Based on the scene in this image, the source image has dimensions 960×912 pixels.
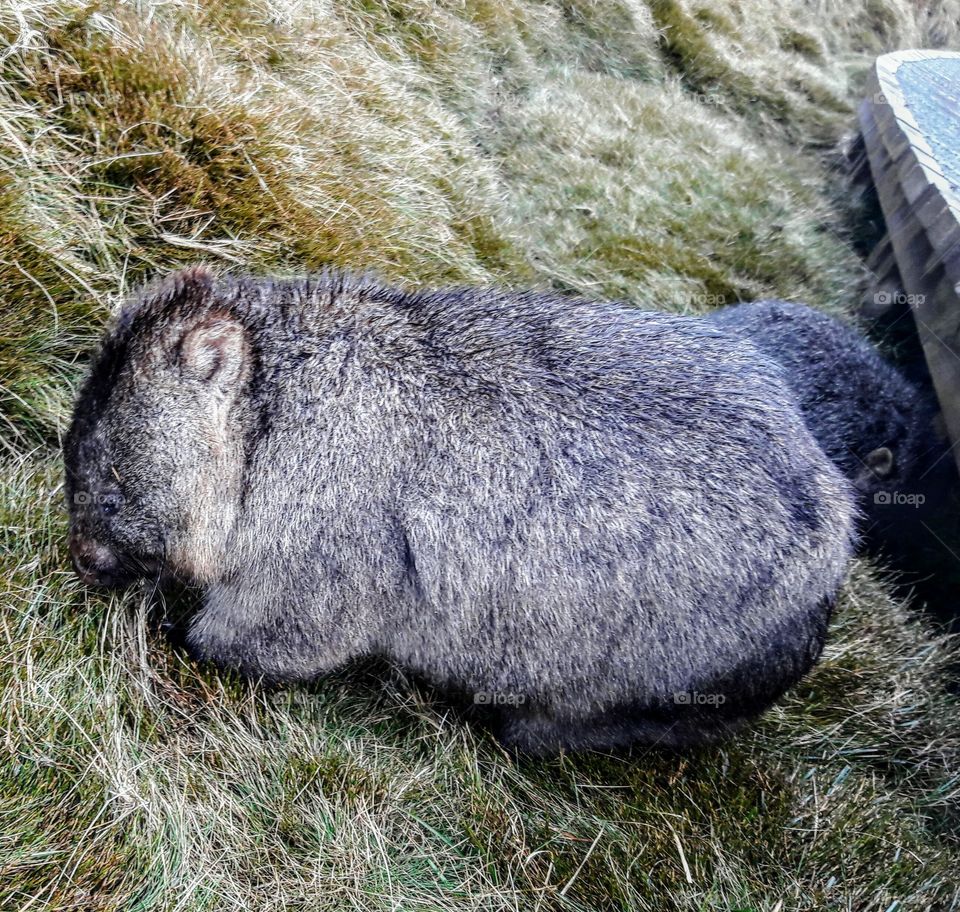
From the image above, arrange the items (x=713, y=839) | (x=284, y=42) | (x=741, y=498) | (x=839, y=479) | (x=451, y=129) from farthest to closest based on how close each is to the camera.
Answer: (x=451, y=129)
(x=284, y=42)
(x=713, y=839)
(x=839, y=479)
(x=741, y=498)

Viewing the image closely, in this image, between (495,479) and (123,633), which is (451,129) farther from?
(123,633)

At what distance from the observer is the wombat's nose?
282 centimetres

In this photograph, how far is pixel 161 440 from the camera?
269 centimetres

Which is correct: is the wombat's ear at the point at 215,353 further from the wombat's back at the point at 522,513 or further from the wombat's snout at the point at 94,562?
the wombat's snout at the point at 94,562

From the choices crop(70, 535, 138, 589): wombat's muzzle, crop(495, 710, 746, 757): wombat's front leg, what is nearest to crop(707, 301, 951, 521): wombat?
crop(495, 710, 746, 757): wombat's front leg

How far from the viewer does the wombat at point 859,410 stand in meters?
4.17

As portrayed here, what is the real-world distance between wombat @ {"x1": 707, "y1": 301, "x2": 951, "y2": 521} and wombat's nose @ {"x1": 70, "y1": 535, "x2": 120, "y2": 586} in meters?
3.04

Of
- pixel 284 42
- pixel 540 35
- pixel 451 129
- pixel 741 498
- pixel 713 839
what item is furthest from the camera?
pixel 540 35

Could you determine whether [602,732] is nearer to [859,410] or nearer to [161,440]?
[161,440]

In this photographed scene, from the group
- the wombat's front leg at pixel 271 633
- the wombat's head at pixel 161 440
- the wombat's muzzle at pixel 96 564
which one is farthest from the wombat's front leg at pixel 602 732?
the wombat's muzzle at pixel 96 564

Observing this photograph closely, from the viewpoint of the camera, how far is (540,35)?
21.0 feet

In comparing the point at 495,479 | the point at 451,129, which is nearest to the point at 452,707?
the point at 495,479

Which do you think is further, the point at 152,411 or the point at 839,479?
the point at 839,479

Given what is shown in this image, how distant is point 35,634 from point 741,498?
2440 millimetres
